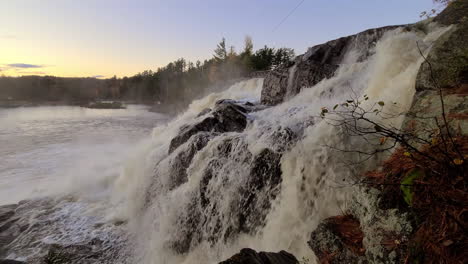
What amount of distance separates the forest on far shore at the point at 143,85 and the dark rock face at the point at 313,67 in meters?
20.6

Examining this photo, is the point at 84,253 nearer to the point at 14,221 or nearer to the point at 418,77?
the point at 14,221

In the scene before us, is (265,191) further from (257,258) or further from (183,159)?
(183,159)

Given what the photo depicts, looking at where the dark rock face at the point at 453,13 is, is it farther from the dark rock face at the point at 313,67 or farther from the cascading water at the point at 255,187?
the dark rock face at the point at 313,67

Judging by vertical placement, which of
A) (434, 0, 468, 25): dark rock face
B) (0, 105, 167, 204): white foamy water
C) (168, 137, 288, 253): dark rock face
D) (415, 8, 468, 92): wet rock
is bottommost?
(0, 105, 167, 204): white foamy water

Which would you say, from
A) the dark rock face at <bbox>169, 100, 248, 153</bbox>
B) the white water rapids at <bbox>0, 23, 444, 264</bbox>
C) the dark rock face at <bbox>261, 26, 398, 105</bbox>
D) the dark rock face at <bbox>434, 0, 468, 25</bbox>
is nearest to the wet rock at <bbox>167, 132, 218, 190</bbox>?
the white water rapids at <bbox>0, 23, 444, 264</bbox>

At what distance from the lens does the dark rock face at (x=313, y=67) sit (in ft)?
30.0

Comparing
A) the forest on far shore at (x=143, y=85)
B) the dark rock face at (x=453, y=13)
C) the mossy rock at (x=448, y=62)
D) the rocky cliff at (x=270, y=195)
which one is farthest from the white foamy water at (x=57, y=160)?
the forest on far shore at (x=143, y=85)

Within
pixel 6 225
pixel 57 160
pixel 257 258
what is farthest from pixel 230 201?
pixel 57 160

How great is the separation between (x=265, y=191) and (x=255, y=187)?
0.21 metres

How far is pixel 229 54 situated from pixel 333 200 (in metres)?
42.2

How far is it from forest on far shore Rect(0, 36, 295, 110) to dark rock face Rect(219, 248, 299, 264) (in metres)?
29.4

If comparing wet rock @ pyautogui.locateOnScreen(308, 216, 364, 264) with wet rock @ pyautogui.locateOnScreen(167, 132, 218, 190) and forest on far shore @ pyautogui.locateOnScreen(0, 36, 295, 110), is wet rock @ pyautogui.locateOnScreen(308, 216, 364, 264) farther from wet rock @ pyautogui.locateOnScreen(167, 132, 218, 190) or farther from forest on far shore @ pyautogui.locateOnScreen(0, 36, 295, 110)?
forest on far shore @ pyautogui.locateOnScreen(0, 36, 295, 110)

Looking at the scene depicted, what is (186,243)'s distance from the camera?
15.7ft

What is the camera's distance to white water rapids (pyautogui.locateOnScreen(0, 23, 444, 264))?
3.35 m
